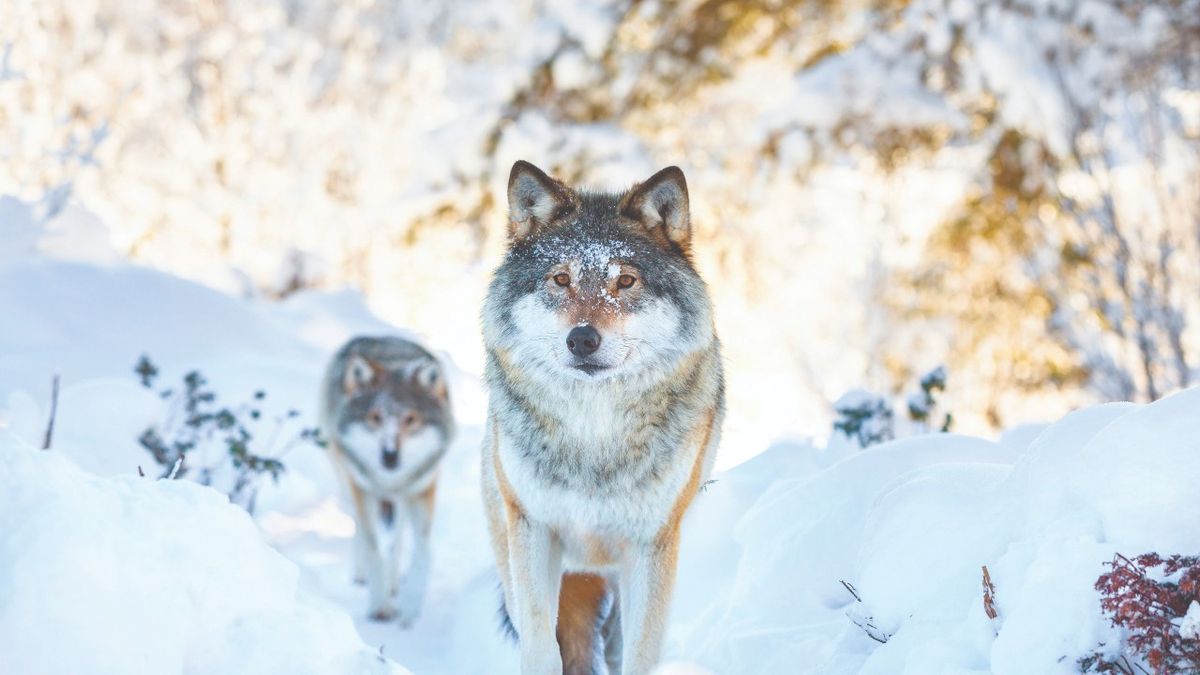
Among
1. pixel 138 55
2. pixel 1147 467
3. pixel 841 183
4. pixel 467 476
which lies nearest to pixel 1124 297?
pixel 841 183

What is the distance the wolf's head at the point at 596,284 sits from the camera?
3.56m

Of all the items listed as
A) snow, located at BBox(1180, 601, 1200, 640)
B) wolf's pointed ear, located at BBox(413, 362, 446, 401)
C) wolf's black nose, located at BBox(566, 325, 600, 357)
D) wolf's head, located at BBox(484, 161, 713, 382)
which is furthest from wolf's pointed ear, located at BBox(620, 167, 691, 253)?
wolf's pointed ear, located at BBox(413, 362, 446, 401)

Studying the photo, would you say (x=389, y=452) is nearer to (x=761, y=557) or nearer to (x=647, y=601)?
(x=761, y=557)

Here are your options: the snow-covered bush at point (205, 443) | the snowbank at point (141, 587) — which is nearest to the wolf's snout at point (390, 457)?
the snow-covered bush at point (205, 443)

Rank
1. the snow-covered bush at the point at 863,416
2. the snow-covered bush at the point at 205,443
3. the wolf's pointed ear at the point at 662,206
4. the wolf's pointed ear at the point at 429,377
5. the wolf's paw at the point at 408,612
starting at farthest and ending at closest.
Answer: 1. the wolf's pointed ear at the point at 429,377
2. the wolf's paw at the point at 408,612
3. the snow-covered bush at the point at 863,416
4. the snow-covered bush at the point at 205,443
5. the wolf's pointed ear at the point at 662,206

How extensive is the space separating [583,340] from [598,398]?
0.29 metres

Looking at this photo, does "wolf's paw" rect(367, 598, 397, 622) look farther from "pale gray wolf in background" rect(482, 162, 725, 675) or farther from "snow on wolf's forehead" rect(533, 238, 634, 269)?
"snow on wolf's forehead" rect(533, 238, 634, 269)

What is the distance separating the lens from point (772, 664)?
Answer: 367 centimetres

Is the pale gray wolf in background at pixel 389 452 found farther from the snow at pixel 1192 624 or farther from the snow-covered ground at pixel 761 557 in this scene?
the snow at pixel 1192 624

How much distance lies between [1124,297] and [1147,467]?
22.0 ft

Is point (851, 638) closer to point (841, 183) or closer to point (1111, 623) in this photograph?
point (1111, 623)

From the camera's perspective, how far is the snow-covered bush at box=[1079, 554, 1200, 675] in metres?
2.22

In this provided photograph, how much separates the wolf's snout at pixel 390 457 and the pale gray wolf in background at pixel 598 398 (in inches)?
124

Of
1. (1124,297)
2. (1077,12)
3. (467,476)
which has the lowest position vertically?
(467,476)
